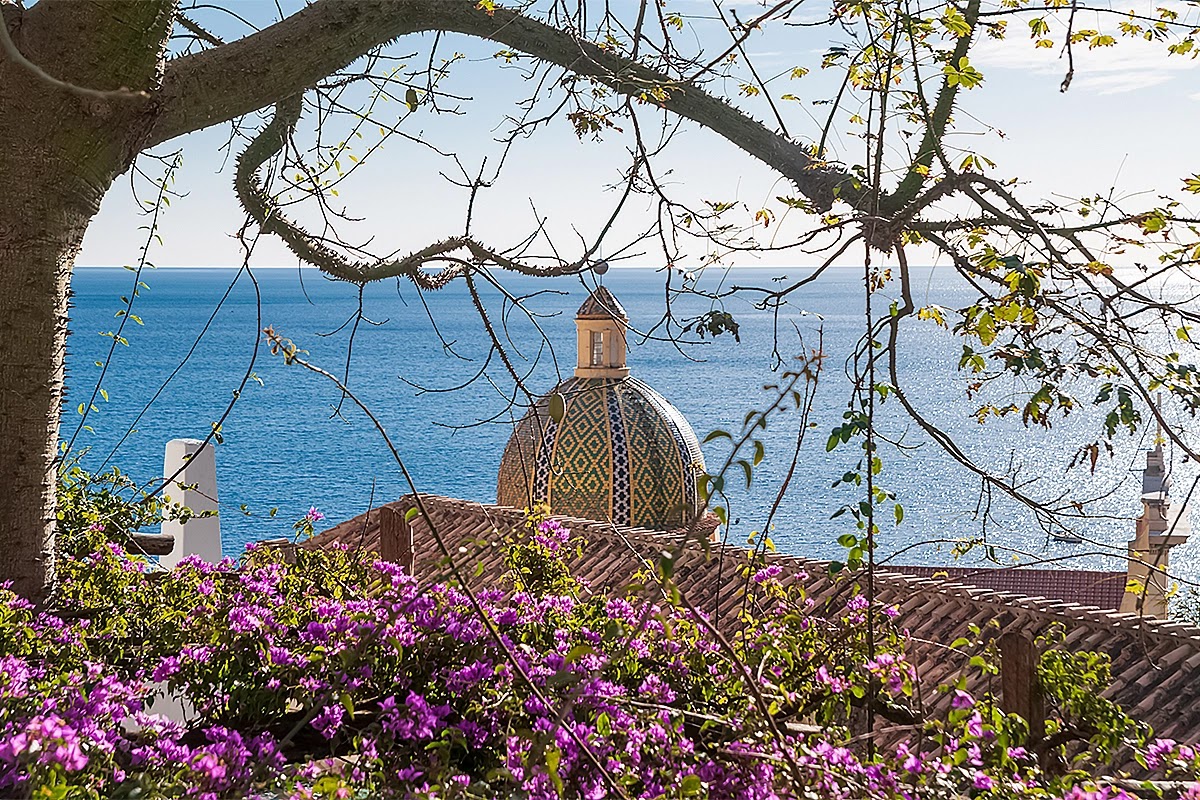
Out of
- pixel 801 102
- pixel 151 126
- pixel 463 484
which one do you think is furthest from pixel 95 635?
pixel 463 484

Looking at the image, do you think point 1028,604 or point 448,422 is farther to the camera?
point 448,422

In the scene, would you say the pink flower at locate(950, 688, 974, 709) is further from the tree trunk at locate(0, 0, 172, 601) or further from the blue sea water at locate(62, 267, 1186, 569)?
the blue sea water at locate(62, 267, 1186, 569)

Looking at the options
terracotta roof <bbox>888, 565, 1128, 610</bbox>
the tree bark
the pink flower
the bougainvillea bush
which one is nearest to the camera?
the bougainvillea bush

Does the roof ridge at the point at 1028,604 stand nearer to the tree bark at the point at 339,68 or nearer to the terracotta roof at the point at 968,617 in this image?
the terracotta roof at the point at 968,617

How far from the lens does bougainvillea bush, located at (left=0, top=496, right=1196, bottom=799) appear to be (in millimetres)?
1498

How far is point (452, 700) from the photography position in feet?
6.13

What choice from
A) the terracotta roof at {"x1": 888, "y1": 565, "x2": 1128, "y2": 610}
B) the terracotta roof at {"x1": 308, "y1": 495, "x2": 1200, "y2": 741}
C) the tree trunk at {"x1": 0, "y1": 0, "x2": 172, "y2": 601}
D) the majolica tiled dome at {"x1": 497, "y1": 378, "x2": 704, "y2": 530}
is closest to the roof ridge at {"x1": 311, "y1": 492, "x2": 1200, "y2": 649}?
the terracotta roof at {"x1": 308, "y1": 495, "x2": 1200, "y2": 741}

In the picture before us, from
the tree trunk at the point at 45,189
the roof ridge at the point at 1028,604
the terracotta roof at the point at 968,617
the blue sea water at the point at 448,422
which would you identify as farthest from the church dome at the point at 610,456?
the blue sea water at the point at 448,422

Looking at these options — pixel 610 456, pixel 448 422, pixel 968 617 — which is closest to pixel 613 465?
pixel 610 456

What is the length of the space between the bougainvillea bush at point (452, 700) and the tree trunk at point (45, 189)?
198 millimetres

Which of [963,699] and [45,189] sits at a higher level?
[45,189]

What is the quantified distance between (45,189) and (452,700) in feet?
4.73

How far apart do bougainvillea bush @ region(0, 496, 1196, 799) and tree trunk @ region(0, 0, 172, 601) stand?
198 millimetres

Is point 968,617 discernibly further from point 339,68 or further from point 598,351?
point 598,351
